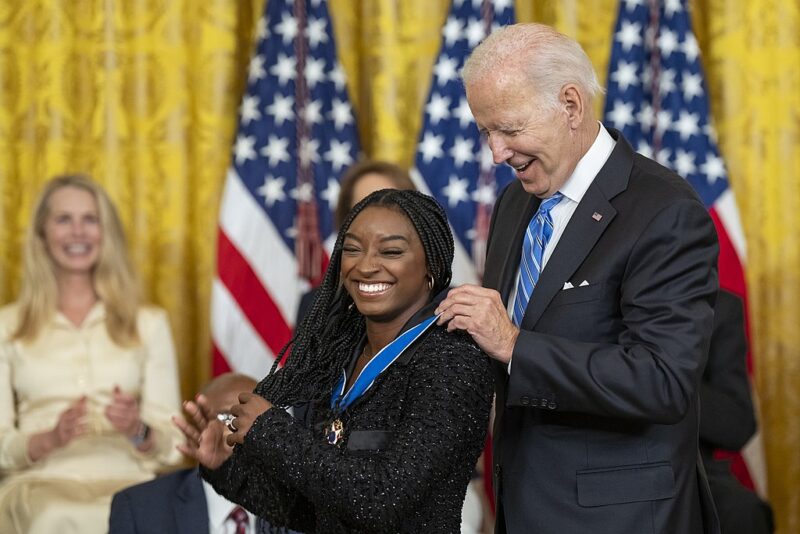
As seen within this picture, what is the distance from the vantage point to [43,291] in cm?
479

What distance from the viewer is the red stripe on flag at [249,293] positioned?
530 cm

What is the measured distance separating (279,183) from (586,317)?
3.06 m

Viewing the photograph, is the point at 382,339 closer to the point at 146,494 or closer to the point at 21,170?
the point at 146,494

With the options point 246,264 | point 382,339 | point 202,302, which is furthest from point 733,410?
point 202,302

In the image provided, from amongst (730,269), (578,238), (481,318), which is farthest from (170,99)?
(481,318)

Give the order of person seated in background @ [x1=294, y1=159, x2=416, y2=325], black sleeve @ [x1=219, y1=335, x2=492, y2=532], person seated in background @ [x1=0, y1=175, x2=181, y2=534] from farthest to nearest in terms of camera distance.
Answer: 1. person seated in background @ [x1=294, y1=159, x2=416, y2=325]
2. person seated in background @ [x1=0, y1=175, x2=181, y2=534]
3. black sleeve @ [x1=219, y1=335, x2=492, y2=532]

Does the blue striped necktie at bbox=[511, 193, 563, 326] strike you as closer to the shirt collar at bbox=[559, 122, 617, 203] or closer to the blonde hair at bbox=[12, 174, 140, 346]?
the shirt collar at bbox=[559, 122, 617, 203]

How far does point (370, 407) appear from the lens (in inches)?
95.3

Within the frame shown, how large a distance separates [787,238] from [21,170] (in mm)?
3702

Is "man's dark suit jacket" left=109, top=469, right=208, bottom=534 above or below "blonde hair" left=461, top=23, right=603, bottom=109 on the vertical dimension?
below

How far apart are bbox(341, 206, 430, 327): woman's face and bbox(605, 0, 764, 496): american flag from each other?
2.97 meters

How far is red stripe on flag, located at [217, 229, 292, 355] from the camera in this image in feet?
17.4

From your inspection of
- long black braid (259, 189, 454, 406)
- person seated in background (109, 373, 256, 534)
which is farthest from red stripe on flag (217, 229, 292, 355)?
long black braid (259, 189, 454, 406)

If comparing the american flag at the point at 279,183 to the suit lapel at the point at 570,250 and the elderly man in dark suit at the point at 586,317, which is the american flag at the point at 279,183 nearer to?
the elderly man in dark suit at the point at 586,317
